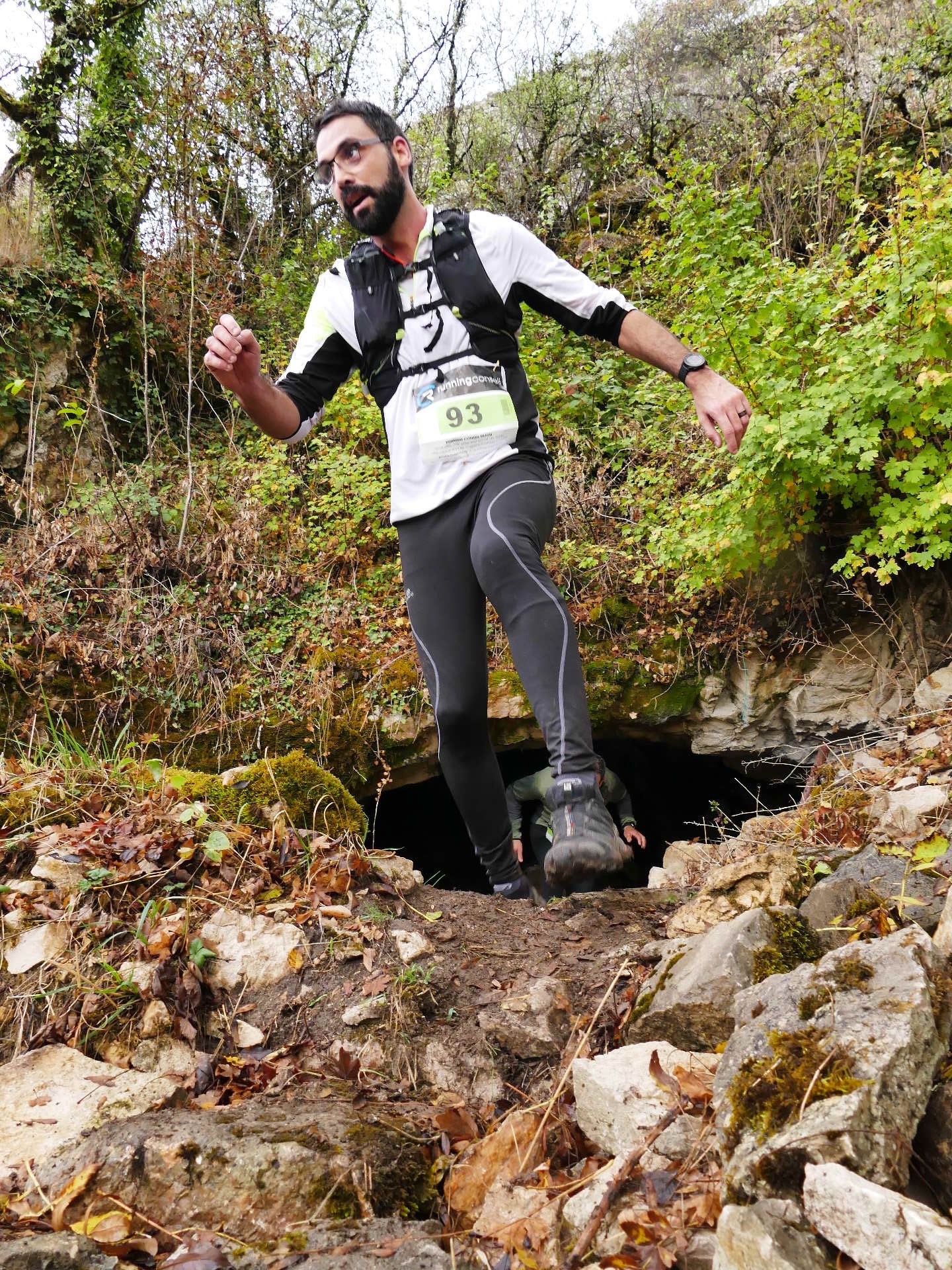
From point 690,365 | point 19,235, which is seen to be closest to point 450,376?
point 690,365

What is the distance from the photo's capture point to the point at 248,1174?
5.07 ft

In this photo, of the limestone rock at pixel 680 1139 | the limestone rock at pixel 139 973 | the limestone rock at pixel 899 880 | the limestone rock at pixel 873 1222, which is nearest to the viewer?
the limestone rock at pixel 873 1222

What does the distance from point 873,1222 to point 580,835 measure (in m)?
1.17

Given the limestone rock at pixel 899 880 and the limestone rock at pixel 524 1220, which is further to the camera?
the limestone rock at pixel 899 880

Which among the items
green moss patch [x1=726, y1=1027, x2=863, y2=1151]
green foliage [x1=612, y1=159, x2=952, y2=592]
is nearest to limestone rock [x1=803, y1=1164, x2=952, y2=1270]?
green moss patch [x1=726, y1=1027, x2=863, y2=1151]

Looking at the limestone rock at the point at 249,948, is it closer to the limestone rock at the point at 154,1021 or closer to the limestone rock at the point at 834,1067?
the limestone rock at the point at 154,1021

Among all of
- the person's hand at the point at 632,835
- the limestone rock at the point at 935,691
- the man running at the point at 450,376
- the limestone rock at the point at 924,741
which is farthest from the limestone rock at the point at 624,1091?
the person's hand at the point at 632,835

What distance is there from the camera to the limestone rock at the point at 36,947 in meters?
2.31

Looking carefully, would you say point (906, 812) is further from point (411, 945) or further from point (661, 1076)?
point (411, 945)

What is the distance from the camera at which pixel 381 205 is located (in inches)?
111

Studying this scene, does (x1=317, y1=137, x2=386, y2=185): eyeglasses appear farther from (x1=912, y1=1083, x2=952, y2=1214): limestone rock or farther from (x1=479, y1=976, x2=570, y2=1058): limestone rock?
(x1=912, y1=1083, x2=952, y2=1214): limestone rock

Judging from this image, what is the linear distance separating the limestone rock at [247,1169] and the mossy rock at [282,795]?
140 centimetres

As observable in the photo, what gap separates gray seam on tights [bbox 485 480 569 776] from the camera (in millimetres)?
2303

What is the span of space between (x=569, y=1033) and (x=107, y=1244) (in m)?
1.15
